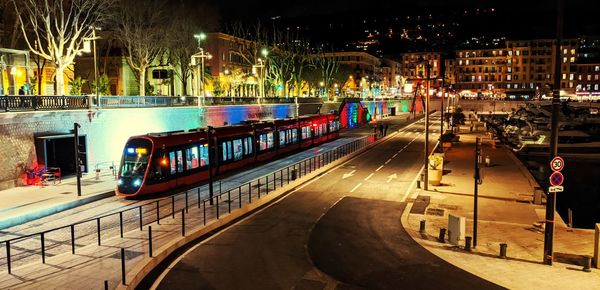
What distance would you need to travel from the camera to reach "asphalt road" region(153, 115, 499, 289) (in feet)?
40.6

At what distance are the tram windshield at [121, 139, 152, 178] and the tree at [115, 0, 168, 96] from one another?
2604cm

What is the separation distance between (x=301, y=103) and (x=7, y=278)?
64.7 m

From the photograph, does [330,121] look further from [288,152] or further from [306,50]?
[306,50]

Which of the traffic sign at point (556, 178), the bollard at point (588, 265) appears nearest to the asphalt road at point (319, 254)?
the bollard at point (588, 265)

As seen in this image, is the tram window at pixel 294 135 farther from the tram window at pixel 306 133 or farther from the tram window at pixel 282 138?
the tram window at pixel 306 133

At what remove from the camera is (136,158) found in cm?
2303

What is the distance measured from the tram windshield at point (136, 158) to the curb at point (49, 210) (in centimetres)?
173

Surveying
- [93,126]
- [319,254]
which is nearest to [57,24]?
[93,126]

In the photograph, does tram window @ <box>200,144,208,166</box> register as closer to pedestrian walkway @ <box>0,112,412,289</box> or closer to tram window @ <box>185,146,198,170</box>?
tram window @ <box>185,146,198,170</box>

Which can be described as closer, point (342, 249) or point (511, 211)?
point (342, 249)

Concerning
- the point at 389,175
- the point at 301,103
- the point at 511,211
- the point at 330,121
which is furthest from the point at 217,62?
the point at 511,211

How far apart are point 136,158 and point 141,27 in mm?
29695

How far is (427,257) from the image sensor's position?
14539 mm

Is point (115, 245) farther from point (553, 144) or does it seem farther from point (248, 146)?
point (248, 146)
